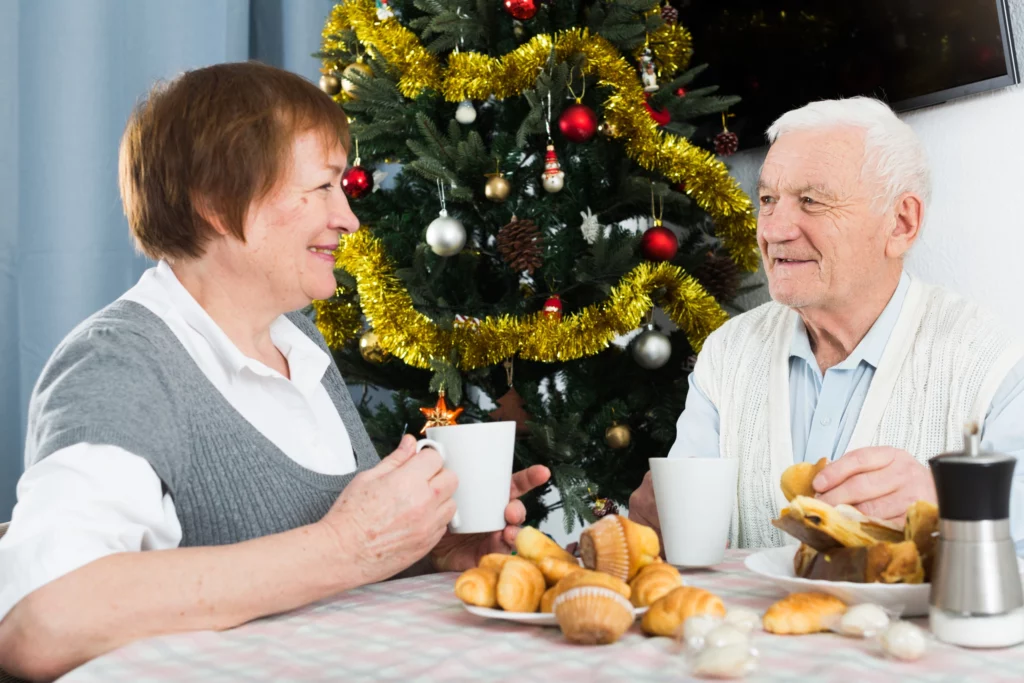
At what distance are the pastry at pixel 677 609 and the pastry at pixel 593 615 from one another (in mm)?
21

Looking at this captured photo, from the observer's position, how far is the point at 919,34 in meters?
1.83

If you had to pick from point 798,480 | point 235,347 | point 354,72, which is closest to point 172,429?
point 235,347

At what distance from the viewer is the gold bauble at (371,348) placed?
203cm

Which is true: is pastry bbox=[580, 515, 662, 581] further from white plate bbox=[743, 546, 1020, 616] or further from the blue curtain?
the blue curtain

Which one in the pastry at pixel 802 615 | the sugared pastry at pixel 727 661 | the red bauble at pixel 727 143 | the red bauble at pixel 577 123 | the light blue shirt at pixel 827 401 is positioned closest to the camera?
the sugared pastry at pixel 727 661

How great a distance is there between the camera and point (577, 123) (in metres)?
1.84

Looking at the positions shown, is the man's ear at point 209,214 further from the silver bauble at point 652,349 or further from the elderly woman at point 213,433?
the silver bauble at point 652,349

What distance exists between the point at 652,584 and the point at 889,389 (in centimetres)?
77

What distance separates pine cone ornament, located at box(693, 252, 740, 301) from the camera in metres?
2.02

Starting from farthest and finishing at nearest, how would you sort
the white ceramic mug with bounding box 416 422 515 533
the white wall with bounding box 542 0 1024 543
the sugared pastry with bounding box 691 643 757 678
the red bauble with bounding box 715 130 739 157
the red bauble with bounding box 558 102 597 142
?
the red bauble with bounding box 715 130 739 157 < the red bauble with bounding box 558 102 597 142 < the white wall with bounding box 542 0 1024 543 < the white ceramic mug with bounding box 416 422 515 533 < the sugared pastry with bounding box 691 643 757 678

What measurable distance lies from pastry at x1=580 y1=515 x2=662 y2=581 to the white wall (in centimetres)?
113

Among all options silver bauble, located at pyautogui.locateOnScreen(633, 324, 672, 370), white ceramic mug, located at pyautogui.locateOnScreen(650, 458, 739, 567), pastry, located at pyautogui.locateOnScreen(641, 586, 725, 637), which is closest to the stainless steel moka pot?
pastry, located at pyautogui.locateOnScreen(641, 586, 725, 637)

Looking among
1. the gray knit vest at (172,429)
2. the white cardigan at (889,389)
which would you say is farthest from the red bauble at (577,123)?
the gray knit vest at (172,429)

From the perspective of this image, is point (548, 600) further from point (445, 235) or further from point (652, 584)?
point (445, 235)
